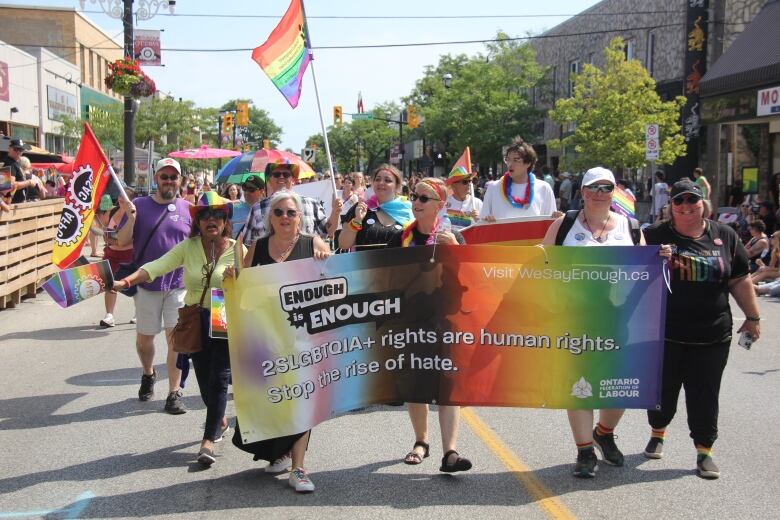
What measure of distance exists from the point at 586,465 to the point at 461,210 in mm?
4422

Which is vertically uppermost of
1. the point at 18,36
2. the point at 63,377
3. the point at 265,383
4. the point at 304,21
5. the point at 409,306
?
the point at 18,36

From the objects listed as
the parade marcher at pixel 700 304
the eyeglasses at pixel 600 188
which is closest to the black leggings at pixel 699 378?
the parade marcher at pixel 700 304

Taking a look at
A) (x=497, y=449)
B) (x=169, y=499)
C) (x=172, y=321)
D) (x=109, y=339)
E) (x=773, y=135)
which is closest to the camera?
(x=169, y=499)

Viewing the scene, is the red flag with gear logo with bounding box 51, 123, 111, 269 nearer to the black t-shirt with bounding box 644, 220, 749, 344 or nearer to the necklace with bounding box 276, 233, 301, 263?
the necklace with bounding box 276, 233, 301, 263

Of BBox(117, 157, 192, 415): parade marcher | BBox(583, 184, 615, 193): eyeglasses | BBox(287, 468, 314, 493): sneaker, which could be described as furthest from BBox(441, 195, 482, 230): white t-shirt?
BBox(287, 468, 314, 493): sneaker

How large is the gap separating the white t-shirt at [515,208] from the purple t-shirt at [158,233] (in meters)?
2.86

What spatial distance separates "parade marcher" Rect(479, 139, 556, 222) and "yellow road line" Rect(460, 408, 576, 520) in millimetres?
2092

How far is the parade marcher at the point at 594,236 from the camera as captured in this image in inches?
220

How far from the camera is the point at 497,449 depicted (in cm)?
621

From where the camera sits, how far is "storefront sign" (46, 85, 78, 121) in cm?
4603

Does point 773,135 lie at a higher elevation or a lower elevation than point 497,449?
higher

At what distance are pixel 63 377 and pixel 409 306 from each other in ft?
15.7

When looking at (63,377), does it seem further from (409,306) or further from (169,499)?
(409,306)

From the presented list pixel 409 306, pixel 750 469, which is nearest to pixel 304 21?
pixel 409 306
